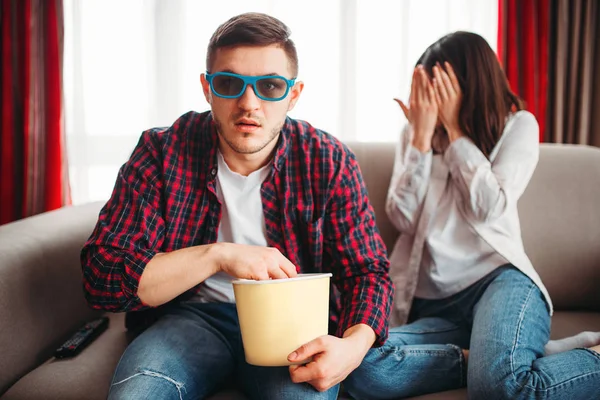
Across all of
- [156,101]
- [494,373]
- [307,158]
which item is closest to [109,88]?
[156,101]

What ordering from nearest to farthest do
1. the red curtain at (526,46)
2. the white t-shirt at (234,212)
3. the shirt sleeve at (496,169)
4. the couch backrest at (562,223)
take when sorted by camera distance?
the white t-shirt at (234,212) < the shirt sleeve at (496,169) < the couch backrest at (562,223) < the red curtain at (526,46)

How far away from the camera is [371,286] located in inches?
51.6

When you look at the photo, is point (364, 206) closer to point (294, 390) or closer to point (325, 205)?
point (325, 205)

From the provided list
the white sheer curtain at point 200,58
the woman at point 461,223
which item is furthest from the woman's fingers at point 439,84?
the white sheer curtain at point 200,58

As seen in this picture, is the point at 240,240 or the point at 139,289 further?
the point at 240,240

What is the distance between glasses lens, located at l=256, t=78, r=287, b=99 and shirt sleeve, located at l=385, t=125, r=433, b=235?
23.2 inches

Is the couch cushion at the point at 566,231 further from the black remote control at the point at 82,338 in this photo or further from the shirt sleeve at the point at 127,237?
the black remote control at the point at 82,338

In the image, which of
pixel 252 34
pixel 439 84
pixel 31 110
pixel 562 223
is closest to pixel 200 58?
pixel 31 110

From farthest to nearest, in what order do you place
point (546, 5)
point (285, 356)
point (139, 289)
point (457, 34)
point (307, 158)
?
1. point (546, 5)
2. point (457, 34)
3. point (307, 158)
4. point (139, 289)
5. point (285, 356)

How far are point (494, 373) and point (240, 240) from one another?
69 centimetres

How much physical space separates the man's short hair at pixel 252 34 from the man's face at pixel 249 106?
0.01m

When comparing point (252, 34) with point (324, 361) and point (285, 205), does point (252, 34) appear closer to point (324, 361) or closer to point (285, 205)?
point (285, 205)

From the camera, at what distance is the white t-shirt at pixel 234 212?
1397 mm

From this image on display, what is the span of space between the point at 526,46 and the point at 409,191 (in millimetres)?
1450
